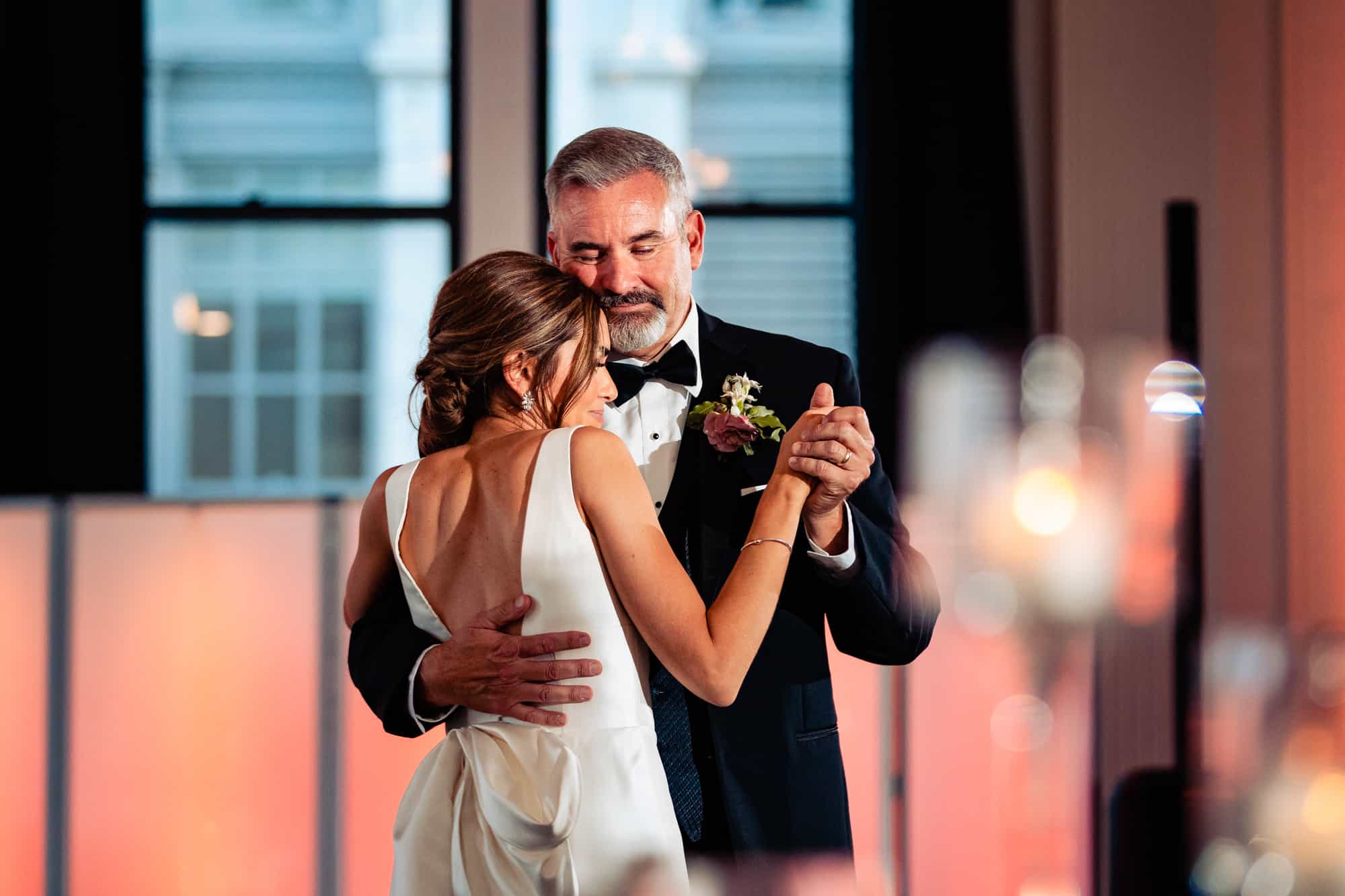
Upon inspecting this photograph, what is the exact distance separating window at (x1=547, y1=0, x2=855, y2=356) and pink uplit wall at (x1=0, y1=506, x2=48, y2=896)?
74.7 inches

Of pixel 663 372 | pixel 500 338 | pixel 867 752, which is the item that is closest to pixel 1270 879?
pixel 867 752

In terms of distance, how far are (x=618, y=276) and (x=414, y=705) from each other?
68 cm

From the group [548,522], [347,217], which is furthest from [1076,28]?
[548,522]

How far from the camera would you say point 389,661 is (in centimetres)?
153

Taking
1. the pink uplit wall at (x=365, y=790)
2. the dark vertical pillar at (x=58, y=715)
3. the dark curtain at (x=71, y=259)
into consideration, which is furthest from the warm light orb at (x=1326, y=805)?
the dark curtain at (x=71, y=259)

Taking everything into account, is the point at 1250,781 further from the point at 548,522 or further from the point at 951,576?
the point at 548,522

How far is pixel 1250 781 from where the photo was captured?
3170 millimetres

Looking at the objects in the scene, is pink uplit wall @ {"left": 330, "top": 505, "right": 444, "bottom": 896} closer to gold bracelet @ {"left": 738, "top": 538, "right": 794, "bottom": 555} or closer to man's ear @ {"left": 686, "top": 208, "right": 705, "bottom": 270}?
man's ear @ {"left": 686, "top": 208, "right": 705, "bottom": 270}

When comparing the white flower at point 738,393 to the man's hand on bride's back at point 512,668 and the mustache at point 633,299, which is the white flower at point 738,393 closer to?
the mustache at point 633,299

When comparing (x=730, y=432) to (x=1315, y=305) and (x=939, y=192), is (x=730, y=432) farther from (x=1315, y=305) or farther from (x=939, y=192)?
(x=1315, y=305)

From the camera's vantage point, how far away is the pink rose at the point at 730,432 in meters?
1.63

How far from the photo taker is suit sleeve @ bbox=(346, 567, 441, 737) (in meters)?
1.51

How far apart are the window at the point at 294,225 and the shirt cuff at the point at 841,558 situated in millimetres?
2309

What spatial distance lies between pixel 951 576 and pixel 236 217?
2.44m
